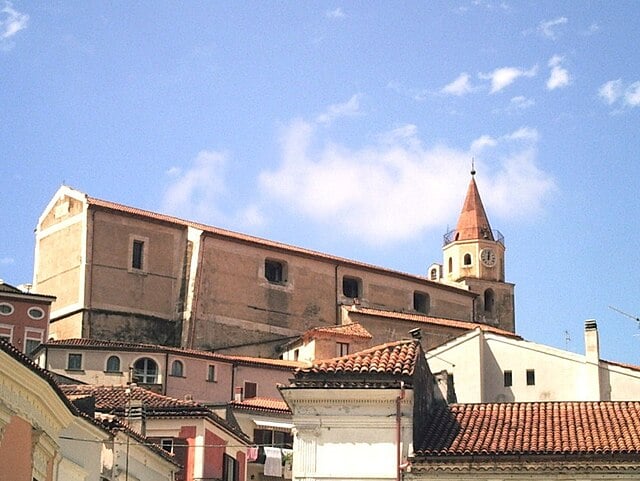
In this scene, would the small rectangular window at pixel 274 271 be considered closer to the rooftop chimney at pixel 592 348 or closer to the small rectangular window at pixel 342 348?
the small rectangular window at pixel 342 348

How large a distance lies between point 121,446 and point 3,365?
11.1 m

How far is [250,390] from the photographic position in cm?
6469

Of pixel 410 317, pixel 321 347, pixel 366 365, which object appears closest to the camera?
pixel 366 365

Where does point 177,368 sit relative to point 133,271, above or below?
below

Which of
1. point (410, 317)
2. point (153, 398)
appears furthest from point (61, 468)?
point (410, 317)

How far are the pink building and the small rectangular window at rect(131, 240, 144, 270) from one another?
9350 mm

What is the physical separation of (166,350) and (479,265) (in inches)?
1551

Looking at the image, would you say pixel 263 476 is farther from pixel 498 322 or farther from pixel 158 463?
pixel 498 322

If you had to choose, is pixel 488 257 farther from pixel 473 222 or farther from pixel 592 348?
pixel 592 348

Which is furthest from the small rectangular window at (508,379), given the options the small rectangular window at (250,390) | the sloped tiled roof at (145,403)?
the sloped tiled roof at (145,403)

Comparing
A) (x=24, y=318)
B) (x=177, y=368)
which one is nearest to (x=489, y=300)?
(x=177, y=368)

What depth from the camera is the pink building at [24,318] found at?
6244 cm

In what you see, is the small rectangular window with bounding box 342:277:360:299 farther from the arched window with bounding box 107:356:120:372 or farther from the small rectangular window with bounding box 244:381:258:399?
the arched window with bounding box 107:356:120:372

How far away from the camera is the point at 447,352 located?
6006 centimetres
